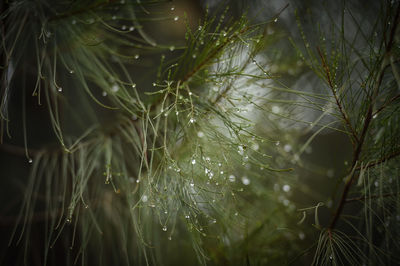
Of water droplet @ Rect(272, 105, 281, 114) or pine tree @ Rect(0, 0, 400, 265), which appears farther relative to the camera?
water droplet @ Rect(272, 105, 281, 114)

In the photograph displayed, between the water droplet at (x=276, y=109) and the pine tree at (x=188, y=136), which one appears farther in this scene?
the water droplet at (x=276, y=109)

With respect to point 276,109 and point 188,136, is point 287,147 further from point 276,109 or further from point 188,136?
point 188,136

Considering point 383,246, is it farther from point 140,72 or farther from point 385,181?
point 140,72

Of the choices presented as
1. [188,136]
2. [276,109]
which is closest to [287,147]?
[276,109]

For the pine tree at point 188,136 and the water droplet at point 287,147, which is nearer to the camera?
the pine tree at point 188,136

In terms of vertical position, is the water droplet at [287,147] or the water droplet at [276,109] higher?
the water droplet at [276,109]

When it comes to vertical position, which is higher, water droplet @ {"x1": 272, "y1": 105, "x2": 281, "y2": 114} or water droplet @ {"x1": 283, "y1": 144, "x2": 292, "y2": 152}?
water droplet @ {"x1": 272, "y1": 105, "x2": 281, "y2": 114}

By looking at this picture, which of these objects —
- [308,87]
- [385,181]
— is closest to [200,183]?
[385,181]

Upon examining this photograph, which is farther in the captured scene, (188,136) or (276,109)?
(276,109)
